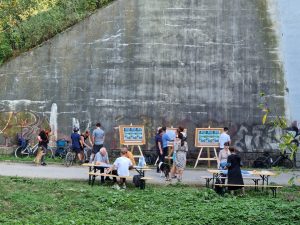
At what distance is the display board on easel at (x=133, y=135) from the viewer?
24875 mm

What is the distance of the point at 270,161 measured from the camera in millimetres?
24422

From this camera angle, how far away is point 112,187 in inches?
692

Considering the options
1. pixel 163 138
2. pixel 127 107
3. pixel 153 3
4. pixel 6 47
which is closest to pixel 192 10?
pixel 153 3

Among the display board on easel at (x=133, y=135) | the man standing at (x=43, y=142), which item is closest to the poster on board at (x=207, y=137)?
the display board on easel at (x=133, y=135)

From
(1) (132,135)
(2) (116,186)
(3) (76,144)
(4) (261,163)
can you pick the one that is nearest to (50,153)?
(3) (76,144)

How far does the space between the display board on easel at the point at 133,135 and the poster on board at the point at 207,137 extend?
7.92 feet

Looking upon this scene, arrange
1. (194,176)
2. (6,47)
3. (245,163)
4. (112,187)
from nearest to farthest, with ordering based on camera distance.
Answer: (112,187) → (194,176) → (245,163) → (6,47)

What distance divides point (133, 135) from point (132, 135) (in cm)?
4

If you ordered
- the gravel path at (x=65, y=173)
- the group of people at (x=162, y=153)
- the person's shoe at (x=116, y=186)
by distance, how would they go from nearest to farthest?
the person's shoe at (x=116, y=186)
the group of people at (x=162, y=153)
the gravel path at (x=65, y=173)

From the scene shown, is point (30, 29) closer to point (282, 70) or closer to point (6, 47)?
point (6, 47)

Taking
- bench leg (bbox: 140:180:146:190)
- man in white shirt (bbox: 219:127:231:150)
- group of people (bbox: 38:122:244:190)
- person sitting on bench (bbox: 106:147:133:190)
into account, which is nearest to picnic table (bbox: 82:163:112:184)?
group of people (bbox: 38:122:244:190)

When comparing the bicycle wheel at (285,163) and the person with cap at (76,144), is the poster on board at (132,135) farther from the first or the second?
the bicycle wheel at (285,163)

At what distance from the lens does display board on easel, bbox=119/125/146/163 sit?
24875 millimetres

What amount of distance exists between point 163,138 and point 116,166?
180 inches
